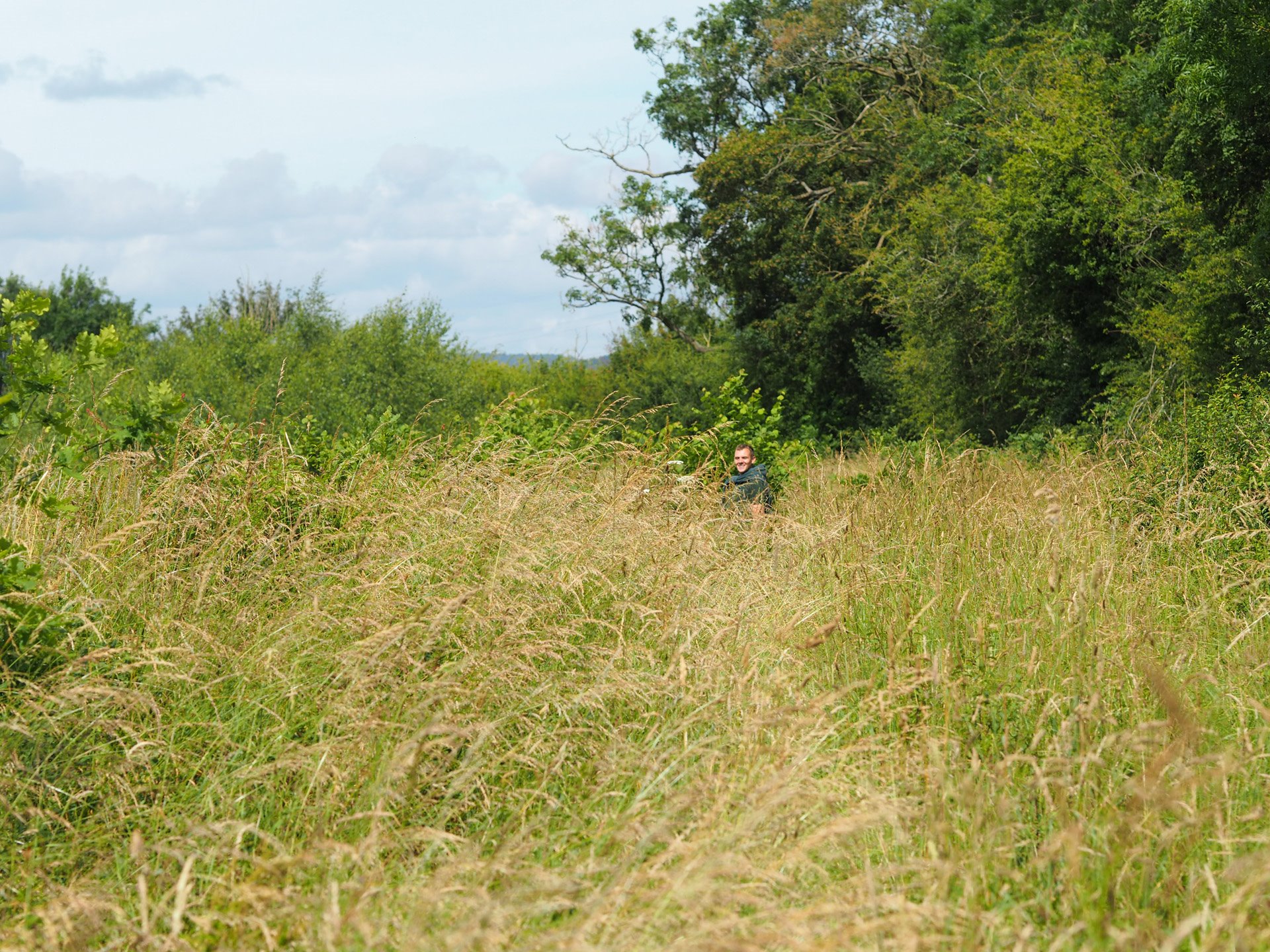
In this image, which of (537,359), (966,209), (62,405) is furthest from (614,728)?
(537,359)

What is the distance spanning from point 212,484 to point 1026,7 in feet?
74.4

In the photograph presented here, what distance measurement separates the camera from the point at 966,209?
67.5 feet

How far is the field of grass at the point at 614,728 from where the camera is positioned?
255cm

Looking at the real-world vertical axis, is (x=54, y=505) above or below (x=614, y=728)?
above

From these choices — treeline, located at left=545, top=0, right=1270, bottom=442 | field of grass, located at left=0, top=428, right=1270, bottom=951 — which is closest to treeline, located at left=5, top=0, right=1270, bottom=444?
treeline, located at left=545, top=0, right=1270, bottom=442

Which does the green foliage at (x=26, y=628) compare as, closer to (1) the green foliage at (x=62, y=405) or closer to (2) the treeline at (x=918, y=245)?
(1) the green foliage at (x=62, y=405)

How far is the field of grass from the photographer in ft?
8.37

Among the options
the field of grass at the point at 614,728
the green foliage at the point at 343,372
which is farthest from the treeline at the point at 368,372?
the field of grass at the point at 614,728

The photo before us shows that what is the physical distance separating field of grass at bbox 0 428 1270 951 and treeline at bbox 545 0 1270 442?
5901 mm

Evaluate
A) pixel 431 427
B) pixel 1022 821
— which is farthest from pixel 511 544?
pixel 431 427

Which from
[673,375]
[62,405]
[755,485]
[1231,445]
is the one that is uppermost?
[673,375]

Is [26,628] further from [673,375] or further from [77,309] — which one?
[77,309]

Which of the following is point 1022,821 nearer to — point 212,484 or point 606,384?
point 212,484

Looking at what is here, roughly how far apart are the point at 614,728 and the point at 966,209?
18.8 m
